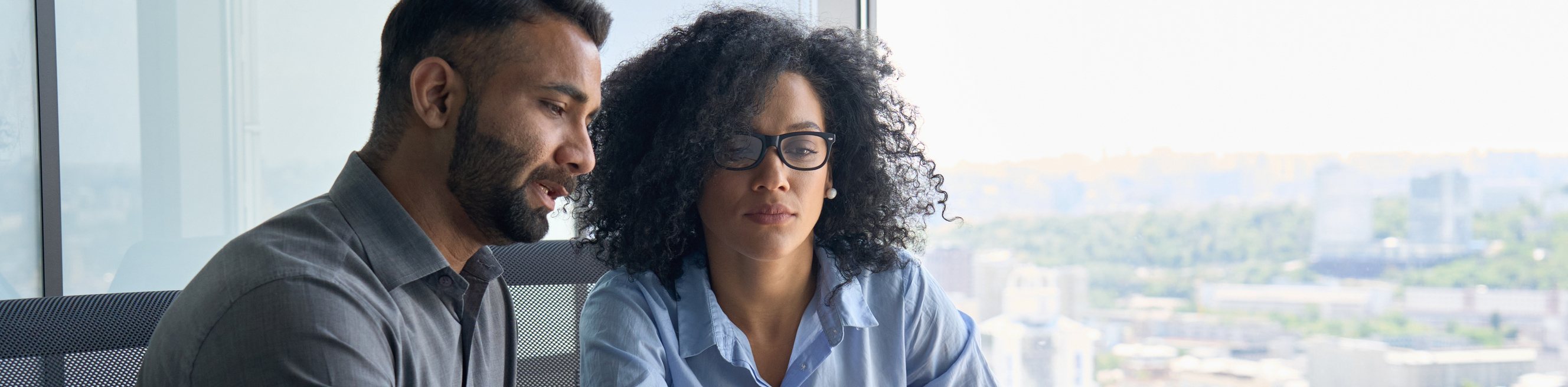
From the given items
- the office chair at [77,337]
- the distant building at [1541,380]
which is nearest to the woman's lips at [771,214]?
the office chair at [77,337]

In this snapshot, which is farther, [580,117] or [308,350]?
[580,117]

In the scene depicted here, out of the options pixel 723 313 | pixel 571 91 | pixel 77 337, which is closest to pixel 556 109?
pixel 571 91

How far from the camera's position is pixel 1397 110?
64.1 inches

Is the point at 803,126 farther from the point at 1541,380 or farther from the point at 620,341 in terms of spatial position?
A: the point at 1541,380

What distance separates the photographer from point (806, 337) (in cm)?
128

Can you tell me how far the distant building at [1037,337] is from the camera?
213cm

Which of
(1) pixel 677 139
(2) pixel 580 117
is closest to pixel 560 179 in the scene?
(2) pixel 580 117

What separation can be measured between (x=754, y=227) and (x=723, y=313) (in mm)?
153

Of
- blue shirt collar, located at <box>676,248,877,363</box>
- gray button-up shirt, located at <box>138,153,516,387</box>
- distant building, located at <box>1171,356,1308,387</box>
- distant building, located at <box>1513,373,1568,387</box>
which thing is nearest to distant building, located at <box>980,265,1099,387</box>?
distant building, located at <box>1171,356,1308,387</box>

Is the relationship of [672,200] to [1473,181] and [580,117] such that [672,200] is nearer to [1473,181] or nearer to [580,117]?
[580,117]

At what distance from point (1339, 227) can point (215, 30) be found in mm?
2415

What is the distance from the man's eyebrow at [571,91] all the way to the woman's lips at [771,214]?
0.98 ft

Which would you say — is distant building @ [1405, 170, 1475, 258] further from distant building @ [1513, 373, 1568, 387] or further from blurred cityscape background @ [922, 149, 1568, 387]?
distant building @ [1513, 373, 1568, 387]

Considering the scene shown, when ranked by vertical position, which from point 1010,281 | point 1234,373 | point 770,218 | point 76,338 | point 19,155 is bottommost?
point 1234,373
